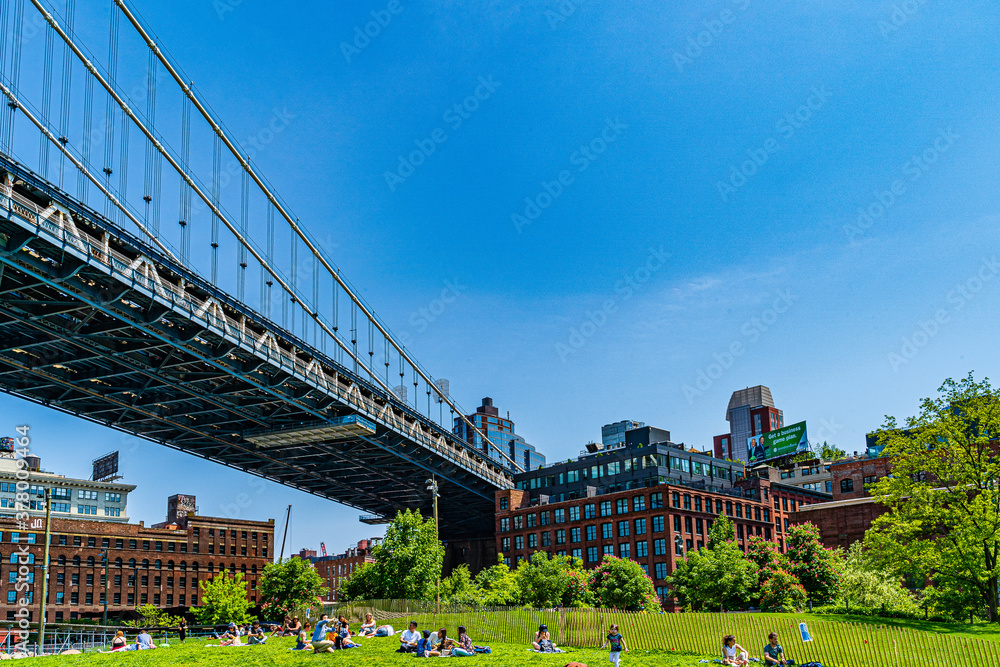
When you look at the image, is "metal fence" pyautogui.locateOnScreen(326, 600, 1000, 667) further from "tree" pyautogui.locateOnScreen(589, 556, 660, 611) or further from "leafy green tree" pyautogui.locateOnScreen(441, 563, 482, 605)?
"leafy green tree" pyautogui.locateOnScreen(441, 563, 482, 605)

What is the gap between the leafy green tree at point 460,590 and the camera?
2889 inches

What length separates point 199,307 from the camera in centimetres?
5422

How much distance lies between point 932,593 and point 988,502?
683 centimetres

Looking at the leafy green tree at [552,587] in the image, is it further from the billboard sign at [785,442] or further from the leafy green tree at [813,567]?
the billboard sign at [785,442]

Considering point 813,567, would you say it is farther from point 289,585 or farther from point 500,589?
point 289,585

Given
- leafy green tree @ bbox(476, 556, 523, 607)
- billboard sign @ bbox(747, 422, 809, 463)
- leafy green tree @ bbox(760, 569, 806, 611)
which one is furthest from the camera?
billboard sign @ bbox(747, 422, 809, 463)

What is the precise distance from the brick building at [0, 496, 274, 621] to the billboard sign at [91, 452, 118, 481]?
135ft

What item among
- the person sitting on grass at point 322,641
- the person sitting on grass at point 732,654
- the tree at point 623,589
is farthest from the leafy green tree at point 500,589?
the person sitting on grass at point 732,654

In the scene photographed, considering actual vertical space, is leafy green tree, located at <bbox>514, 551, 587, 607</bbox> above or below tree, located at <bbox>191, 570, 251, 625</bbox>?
above

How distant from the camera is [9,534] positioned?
99.6 metres

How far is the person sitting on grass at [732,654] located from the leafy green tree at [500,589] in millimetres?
30823

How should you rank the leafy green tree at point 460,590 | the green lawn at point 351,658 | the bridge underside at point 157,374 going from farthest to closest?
the leafy green tree at point 460,590 → the bridge underside at point 157,374 → the green lawn at point 351,658

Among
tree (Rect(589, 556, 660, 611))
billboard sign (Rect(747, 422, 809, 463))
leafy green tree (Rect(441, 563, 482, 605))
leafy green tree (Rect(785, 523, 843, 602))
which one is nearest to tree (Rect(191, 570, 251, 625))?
leafy green tree (Rect(441, 563, 482, 605))

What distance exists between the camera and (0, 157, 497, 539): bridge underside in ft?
150
